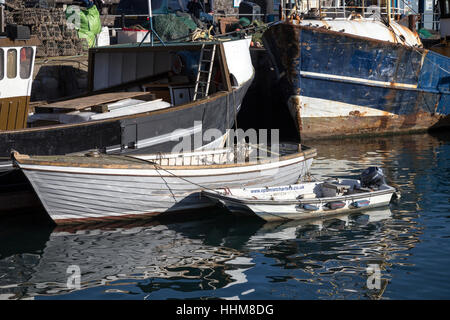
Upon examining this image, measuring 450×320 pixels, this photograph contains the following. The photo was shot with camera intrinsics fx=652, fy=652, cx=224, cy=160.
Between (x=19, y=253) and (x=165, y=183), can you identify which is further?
(x=165, y=183)

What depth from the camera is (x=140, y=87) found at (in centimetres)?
1917

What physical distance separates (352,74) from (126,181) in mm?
12236

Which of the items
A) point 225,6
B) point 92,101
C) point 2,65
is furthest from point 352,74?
point 225,6

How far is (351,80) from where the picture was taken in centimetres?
2333

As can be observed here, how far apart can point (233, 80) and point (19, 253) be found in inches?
322

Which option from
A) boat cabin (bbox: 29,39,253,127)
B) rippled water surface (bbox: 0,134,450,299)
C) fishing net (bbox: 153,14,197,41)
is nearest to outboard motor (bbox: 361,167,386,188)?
rippled water surface (bbox: 0,134,450,299)

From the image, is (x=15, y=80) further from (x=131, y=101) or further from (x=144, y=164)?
(x=144, y=164)

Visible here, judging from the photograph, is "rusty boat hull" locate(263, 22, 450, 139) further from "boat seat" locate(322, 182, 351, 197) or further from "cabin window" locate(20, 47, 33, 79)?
"cabin window" locate(20, 47, 33, 79)

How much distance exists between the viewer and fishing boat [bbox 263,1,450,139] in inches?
888

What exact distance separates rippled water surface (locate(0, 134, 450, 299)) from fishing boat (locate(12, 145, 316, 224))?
391 mm

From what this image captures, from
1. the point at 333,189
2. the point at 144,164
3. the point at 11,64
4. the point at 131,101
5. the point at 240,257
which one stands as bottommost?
the point at 240,257

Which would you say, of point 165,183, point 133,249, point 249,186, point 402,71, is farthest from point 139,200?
point 402,71

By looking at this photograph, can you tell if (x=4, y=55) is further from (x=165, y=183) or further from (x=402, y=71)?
(x=402, y=71)

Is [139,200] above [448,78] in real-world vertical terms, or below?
below
